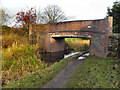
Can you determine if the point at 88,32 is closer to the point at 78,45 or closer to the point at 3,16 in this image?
the point at 78,45

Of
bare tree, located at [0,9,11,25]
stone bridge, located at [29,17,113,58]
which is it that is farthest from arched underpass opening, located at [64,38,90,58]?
bare tree, located at [0,9,11,25]

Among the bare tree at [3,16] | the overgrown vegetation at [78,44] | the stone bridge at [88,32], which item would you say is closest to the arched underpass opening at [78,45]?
the overgrown vegetation at [78,44]

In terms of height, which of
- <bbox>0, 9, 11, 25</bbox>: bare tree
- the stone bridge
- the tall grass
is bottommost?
the tall grass

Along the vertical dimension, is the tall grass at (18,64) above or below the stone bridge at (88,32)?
below

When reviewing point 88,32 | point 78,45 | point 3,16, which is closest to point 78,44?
point 78,45

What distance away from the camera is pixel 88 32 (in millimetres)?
11703

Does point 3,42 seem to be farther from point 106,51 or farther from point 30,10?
point 106,51

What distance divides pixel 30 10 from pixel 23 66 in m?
8.32

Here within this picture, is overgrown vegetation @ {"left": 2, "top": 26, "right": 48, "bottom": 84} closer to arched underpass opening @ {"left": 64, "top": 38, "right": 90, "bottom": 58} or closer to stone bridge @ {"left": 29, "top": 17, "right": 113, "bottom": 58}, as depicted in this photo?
stone bridge @ {"left": 29, "top": 17, "right": 113, "bottom": 58}

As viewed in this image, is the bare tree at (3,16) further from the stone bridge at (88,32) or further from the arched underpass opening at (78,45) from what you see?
the arched underpass opening at (78,45)

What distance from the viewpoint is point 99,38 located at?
1070cm

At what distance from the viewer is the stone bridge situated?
1007cm

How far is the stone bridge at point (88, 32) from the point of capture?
1007 centimetres

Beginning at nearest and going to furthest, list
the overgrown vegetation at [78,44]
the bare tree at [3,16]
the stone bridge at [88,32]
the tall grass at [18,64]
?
the tall grass at [18,64]
the stone bridge at [88,32]
the bare tree at [3,16]
the overgrown vegetation at [78,44]
